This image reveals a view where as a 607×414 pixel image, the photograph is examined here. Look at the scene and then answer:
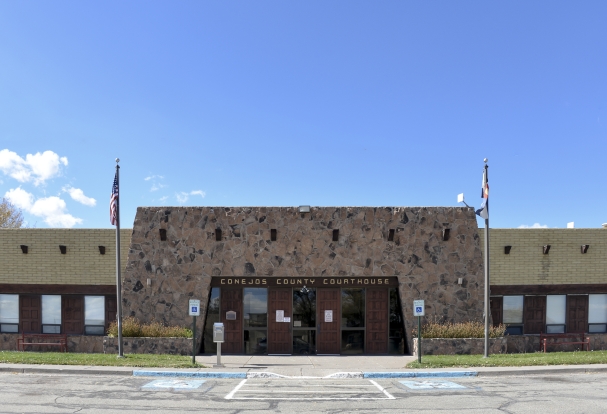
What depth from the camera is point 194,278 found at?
796 inches

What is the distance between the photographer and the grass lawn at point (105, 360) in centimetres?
1609

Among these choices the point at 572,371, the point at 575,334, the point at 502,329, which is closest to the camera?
the point at 572,371

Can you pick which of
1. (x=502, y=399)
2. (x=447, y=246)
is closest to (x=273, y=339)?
(x=447, y=246)

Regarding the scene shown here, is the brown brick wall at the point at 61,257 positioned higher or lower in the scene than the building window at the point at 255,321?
higher

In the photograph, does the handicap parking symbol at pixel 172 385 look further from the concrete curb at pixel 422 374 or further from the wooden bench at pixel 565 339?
the wooden bench at pixel 565 339

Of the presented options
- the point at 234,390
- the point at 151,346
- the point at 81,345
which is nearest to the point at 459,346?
the point at 234,390

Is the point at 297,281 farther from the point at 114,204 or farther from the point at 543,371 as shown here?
the point at 543,371

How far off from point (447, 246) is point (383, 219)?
2.99 m

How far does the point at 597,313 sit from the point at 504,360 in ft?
25.2

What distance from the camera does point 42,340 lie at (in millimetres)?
20719

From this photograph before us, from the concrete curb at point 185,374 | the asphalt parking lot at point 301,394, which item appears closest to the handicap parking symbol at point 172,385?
the asphalt parking lot at point 301,394

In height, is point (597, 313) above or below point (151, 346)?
above

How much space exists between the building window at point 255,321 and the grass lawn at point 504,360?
6.51 m

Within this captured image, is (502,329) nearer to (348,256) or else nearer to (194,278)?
(348,256)
